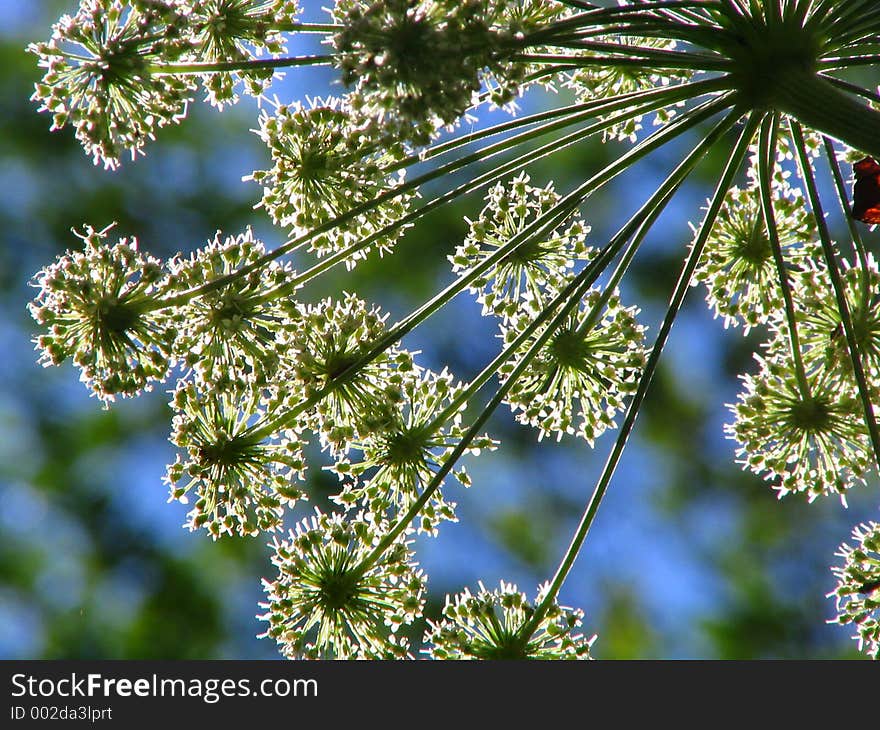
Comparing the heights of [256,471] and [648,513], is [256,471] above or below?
below

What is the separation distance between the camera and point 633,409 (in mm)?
5184

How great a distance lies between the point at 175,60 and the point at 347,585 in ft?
10.7

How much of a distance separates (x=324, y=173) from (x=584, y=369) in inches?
81.9

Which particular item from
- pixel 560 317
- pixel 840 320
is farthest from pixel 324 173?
pixel 840 320

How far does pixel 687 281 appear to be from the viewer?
17.2 feet

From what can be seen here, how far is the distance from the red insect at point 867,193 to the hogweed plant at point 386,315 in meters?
0.01

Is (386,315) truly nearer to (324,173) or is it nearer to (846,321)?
(324,173)

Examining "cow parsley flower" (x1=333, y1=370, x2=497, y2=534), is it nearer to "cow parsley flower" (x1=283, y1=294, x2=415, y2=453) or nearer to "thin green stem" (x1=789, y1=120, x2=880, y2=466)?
"cow parsley flower" (x1=283, y1=294, x2=415, y2=453)

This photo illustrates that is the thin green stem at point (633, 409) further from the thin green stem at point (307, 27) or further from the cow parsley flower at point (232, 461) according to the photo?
the thin green stem at point (307, 27)

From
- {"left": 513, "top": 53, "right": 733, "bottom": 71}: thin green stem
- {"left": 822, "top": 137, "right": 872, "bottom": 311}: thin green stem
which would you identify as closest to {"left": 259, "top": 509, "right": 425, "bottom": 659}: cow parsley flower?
{"left": 513, "top": 53, "right": 733, "bottom": 71}: thin green stem

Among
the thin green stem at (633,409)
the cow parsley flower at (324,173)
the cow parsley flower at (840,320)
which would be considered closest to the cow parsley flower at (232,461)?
the cow parsley flower at (324,173)

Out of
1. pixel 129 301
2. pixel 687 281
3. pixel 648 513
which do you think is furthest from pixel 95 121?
pixel 648 513

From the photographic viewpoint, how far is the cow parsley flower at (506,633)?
16.4 ft

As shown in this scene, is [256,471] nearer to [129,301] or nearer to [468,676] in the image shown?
[129,301]
